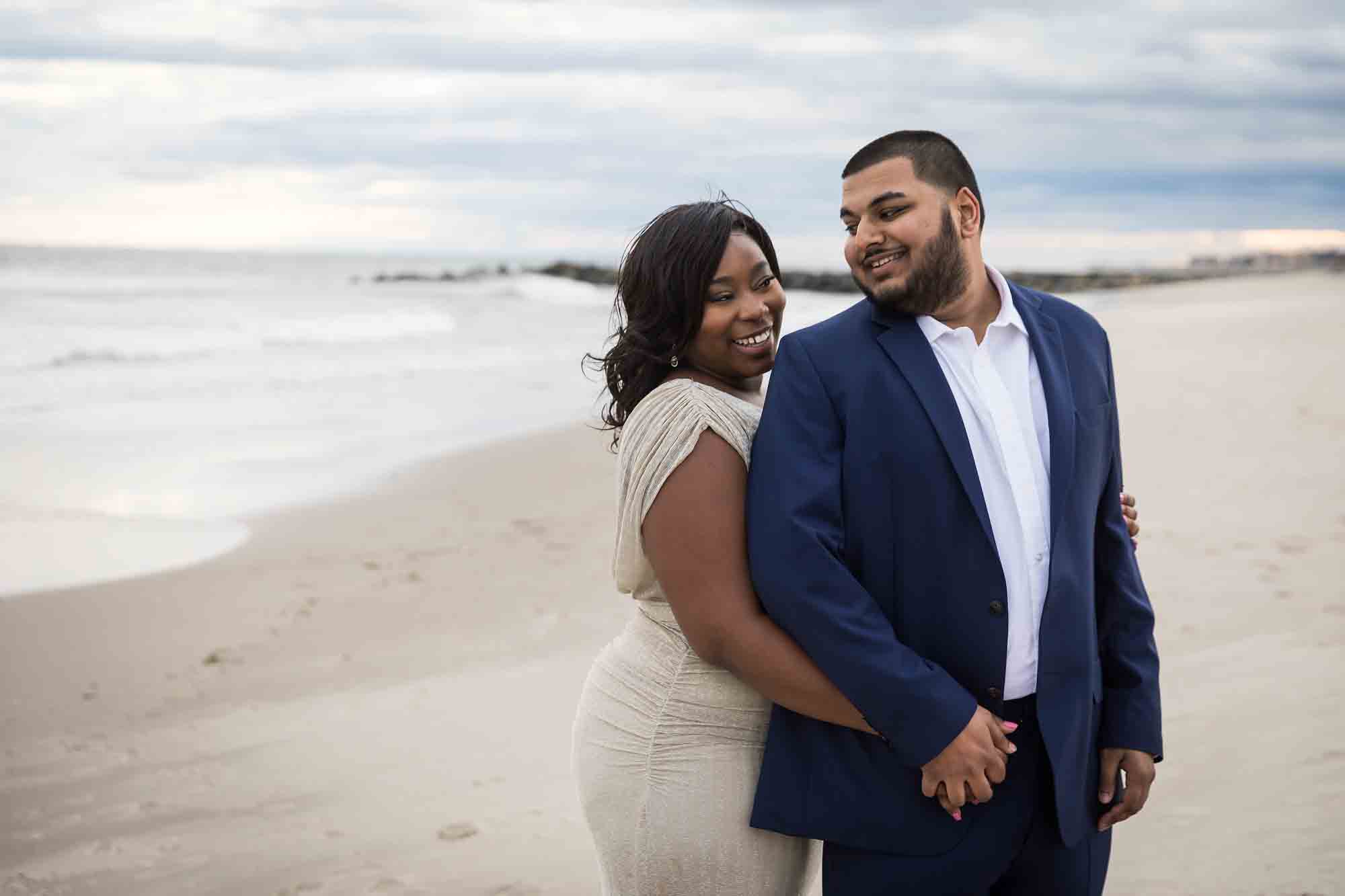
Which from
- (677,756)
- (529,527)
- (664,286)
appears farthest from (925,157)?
(529,527)

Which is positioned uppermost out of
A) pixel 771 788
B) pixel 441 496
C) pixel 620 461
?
pixel 620 461

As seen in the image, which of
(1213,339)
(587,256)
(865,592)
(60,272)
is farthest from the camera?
(587,256)

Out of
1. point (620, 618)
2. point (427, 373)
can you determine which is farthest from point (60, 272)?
point (620, 618)

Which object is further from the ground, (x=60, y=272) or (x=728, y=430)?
(x=728, y=430)

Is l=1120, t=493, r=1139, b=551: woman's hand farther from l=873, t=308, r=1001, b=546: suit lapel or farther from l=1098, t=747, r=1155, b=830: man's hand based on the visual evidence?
l=873, t=308, r=1001, b=546: suit lapel

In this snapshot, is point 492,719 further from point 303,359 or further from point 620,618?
point 303,359

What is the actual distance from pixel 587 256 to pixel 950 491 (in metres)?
94.4

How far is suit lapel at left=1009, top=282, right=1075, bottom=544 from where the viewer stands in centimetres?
228

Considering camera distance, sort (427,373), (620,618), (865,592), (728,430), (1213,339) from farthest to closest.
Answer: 1. (427,373)
2. (1213,339)
3. (620,618)
4. (728,430)
5. (865,592)

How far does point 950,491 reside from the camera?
87.7 inches

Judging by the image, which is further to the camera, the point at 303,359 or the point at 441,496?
the point at 303,359

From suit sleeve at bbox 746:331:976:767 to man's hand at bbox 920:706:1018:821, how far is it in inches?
0.9

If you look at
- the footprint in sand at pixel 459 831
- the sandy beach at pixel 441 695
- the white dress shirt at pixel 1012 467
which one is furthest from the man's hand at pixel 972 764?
the footprint in sand at pixel 459 831

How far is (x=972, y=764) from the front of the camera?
7.10 ft
